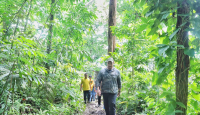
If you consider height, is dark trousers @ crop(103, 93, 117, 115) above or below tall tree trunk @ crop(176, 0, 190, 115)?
below

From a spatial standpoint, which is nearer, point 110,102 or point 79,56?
point 79,56

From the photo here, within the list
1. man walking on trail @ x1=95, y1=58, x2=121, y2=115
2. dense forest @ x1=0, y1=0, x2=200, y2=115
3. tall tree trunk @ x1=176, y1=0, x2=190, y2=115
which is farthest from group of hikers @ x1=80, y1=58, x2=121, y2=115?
tall tree trunk @ x1=176, y1=0, x2=190, y2=115

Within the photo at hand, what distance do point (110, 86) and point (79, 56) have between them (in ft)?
6.04

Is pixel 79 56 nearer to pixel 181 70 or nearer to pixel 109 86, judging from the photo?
pixel 109 86

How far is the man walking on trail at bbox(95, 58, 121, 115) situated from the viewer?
4230 millimetres

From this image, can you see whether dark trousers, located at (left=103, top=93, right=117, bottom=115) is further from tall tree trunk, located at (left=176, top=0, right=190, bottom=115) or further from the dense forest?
tall tree trunk, located at (left=176, top=0, right=190, bottom=115)

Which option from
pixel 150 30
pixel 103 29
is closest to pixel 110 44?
pixel 150 30

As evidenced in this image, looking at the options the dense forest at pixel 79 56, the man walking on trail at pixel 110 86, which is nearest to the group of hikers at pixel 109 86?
the man walking on trail at pixel 110 86

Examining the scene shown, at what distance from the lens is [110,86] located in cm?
429

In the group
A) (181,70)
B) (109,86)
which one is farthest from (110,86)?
(181,70)

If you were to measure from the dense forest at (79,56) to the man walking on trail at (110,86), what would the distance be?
0.79 meters

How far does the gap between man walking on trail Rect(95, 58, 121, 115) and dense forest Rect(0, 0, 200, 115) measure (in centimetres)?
79

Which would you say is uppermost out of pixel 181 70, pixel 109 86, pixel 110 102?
pixel 181 70

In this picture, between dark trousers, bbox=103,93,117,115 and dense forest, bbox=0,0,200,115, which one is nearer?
dense forest, bbox=0,0,200,115
